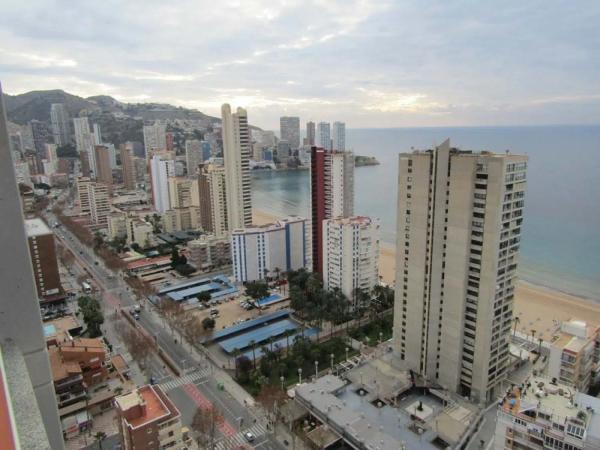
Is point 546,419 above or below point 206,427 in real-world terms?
A: above

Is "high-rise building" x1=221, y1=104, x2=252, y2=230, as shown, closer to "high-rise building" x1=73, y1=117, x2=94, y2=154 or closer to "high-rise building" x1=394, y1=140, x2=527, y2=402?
"high-rise building" x1=394, y1=140, x2=527, y2=402

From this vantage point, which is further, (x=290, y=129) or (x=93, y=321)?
(x=290, y=129)

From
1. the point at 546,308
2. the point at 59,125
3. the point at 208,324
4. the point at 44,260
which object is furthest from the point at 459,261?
the point at 59,125

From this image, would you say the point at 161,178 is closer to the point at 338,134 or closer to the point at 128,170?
the point at 128,170

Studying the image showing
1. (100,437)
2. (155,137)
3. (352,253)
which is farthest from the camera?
(155,137)

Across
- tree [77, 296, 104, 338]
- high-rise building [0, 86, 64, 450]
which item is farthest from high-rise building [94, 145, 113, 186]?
high-rise building [0, 86, 64, 450]

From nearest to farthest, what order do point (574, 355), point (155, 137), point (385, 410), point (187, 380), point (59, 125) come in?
point (385, 410)
point (574, 355)
point (187, 380)
point (155, 137)
point (59, 125)

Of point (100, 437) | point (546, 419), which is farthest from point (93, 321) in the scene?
point (546, 419)

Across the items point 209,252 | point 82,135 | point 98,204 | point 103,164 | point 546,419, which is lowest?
point 209,252
